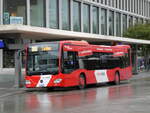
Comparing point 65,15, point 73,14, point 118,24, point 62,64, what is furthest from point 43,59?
point 118,24

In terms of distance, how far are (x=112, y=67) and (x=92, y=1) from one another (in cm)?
2046

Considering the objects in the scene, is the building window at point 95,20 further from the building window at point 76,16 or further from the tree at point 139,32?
the tree at point 139,32

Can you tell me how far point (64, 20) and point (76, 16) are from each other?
119 inches

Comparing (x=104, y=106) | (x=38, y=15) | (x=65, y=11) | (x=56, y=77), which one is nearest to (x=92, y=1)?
(x=65, y=11)

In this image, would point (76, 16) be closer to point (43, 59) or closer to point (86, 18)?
point (86, 18)

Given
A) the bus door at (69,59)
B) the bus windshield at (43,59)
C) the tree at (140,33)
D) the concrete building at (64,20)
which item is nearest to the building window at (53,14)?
the concrete building at (64,20)

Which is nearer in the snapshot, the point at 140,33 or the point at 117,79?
the point at 117,79

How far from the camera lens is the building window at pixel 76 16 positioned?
147 feet

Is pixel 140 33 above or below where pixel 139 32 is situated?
below

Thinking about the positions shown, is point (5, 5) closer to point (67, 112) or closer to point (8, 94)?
point (8, 94)

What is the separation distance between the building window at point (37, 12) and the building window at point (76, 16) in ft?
A: 21.5

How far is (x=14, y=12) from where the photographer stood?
34.9 m

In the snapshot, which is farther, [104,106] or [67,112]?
[104,106]

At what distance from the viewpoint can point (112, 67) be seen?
28.8 metres
